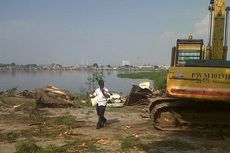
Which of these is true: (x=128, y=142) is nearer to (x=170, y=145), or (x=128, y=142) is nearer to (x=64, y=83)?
(x=170, y=145)

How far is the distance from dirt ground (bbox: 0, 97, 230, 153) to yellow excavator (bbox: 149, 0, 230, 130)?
437 mm

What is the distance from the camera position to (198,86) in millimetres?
11531

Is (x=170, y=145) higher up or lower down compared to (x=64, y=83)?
higher up

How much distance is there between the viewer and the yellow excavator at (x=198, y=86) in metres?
11.4

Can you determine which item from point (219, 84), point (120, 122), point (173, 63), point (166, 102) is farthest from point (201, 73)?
point (120, 122)

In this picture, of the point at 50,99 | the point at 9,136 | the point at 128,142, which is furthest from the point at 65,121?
the point at 50,99

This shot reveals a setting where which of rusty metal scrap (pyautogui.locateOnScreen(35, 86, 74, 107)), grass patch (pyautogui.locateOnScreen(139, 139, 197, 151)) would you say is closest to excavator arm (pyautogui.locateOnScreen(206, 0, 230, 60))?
grass patch (pyautogui.locateOnScreen(139, 139, 197, 151))

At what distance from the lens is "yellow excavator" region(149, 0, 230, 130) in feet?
37.5

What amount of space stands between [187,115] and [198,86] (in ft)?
5.64

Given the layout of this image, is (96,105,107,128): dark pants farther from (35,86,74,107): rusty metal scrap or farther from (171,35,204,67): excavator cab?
(35,86,74,107): rusty metal scrap

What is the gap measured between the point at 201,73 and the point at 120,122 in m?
4.36

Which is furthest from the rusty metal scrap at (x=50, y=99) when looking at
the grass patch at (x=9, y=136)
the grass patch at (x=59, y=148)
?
the grass patch at (x=59, y=148)

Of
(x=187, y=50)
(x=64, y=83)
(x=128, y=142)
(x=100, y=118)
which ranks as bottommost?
(x=64, y=83)

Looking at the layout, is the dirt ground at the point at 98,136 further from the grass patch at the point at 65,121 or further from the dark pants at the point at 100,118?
the dark pants at the point at 100,118
